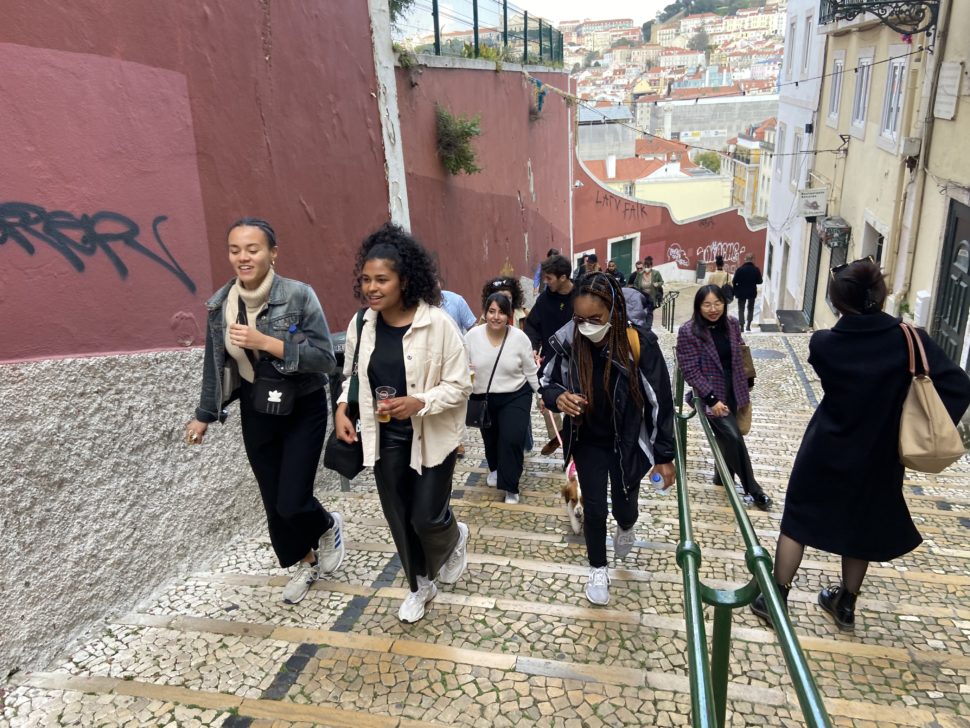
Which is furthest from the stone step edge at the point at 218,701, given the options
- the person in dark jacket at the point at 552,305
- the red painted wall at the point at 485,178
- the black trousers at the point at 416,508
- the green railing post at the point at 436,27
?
the green railing post at the point at 436,27

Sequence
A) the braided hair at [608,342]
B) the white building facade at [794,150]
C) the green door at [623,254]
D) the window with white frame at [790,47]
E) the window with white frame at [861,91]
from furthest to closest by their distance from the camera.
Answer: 1. the green door at [623,254]
2. the window with white frame at [790,47]
3. the white building facade at [794,150]
4. the window with white frame at [861,91]
5. the braided hair at [608,342]

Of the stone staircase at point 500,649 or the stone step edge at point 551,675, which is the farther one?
the stone staircase at point 500,649

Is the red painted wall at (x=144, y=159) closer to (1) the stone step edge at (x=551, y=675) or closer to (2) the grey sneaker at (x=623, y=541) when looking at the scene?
(1) the stone step edge at (x=551, y=675)

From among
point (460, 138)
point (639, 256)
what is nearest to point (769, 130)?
point (639, 256)

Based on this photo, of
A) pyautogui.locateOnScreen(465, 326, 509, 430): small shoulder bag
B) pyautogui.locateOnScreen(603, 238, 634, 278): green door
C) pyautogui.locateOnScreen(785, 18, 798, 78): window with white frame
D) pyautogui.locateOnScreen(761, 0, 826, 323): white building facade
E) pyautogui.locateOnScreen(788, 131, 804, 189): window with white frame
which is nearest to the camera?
pyautogui.locateOnScreen(465, 326, 509, 430): small shoulder bag

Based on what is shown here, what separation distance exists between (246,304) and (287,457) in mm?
731

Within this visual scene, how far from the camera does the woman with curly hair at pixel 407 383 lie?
3.07m

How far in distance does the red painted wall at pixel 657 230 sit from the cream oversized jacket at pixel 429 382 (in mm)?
24524

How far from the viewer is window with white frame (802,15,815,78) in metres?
18.6

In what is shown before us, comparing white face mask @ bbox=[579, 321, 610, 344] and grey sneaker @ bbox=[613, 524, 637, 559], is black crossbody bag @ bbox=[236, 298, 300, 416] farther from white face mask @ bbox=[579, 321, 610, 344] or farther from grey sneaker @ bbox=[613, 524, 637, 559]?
grey sneaker @ bbox=[613, 524, 637, 559]

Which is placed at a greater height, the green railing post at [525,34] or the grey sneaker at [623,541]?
the green railing post at [525,34]

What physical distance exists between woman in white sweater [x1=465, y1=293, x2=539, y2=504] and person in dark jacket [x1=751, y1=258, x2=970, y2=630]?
1949mm

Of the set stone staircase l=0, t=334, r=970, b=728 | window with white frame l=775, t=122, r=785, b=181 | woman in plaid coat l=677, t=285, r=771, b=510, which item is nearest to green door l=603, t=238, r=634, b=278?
window with white frame l=775, t=122, r=785, b=181

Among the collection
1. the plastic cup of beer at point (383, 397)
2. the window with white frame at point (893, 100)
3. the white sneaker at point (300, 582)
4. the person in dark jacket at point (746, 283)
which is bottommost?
the person in dark jacket at point (746, 283)
